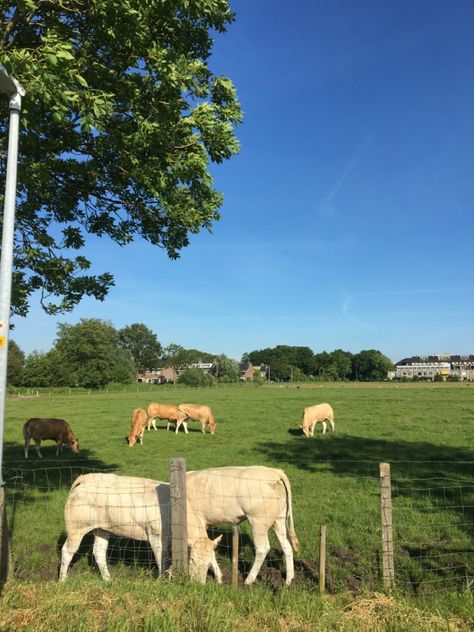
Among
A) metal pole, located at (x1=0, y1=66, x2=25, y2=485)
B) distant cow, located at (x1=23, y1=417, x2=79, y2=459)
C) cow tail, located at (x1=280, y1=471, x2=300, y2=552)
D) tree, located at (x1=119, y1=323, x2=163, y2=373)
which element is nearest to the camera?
metal pole, located at (x1=0, y1=66, x2=25, y2=485)

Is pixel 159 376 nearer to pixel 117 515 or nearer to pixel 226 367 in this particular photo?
pixel 226 367

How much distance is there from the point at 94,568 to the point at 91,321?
85.1 m

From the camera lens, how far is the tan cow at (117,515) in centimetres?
563

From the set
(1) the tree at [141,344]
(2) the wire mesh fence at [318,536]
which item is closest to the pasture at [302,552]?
(2) the wire mesh fence at [318,536]

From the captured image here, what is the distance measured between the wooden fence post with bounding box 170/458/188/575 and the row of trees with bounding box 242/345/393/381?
492 feet

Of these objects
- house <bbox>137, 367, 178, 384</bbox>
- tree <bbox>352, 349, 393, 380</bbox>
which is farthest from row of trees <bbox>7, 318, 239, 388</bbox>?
tree <bbox>352, 349, 393, 380</bbox>

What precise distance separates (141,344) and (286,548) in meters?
127

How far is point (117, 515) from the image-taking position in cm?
582

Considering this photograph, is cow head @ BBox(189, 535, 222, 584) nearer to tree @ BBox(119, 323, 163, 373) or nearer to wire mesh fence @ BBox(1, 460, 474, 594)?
wire mesh fence @ BBox(1, 460, 474, 594)

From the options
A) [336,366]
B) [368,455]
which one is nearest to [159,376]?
[336,366]

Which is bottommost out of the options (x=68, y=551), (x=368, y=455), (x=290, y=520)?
(x=368, y=455)

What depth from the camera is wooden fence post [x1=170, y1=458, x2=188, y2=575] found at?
5200mm

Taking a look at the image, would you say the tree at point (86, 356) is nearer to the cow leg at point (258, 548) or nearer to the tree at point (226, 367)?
the tree at point (226, 367)

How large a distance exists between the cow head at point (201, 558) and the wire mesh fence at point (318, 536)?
551mm
